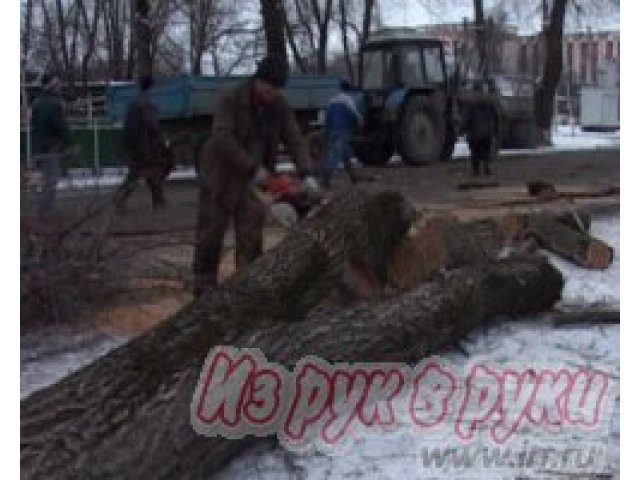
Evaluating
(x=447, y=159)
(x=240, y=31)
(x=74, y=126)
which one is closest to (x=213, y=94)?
(x=240, y=31)

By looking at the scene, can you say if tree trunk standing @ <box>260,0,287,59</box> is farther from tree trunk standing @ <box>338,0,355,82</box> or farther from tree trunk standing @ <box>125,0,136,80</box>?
tree trunk standing @ <box>125,0,136,80</box>

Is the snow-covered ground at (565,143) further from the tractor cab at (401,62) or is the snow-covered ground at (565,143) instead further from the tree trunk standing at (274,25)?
the tree trunk standing at (274,25)

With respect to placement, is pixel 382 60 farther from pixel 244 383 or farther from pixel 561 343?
pixel 244 383

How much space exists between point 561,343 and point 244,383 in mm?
1713

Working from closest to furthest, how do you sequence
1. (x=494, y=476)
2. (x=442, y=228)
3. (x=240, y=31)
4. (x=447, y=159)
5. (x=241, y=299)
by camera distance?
(x=494, y=476) < (x=241, y=299) < (x=240, y=31) < (x=442, y=228) < (x=447, y=159)

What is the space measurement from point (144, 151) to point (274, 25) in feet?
3.15

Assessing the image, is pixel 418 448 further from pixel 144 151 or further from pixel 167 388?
pixel 144 151

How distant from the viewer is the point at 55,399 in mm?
3473

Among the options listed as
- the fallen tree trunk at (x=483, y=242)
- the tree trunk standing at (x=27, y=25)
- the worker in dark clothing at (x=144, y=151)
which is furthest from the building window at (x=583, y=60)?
the tree trunk standing at (x=27, y=25)

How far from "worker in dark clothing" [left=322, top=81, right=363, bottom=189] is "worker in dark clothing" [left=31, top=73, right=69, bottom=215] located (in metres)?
1.19

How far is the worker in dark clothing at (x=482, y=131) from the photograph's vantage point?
6.62m

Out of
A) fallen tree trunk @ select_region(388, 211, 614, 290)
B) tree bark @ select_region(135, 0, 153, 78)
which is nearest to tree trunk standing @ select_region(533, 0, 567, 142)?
fallen tree trunk @ select_region(388, 211, 614, 290)

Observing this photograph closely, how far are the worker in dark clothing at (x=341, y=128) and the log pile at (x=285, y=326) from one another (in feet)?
1.16

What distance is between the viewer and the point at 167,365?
11.7 ft
